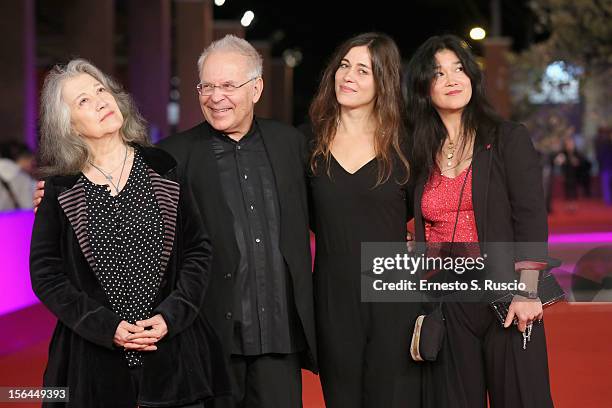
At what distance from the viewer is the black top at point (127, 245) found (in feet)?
11.2

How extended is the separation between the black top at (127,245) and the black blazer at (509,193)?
1.21 metres

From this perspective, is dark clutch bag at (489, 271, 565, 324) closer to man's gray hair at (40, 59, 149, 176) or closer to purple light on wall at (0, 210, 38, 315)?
man's gray hair at (40, 59, 149, 176)

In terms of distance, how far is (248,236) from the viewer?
390 cm

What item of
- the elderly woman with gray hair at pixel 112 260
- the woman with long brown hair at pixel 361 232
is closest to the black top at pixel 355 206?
the woman with long brown hair at pixel 361 232

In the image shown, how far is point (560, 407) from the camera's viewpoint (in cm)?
539

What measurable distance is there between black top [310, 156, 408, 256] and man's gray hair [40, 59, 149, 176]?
0.84m

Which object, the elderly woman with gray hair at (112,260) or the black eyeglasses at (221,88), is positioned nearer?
the elderly woman with gray hair at (112,260)

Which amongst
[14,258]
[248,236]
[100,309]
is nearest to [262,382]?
[248,236]

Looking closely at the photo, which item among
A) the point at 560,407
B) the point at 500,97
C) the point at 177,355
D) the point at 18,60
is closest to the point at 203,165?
the point at 177,355

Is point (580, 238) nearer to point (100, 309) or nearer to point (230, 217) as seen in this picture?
point (230, 217)

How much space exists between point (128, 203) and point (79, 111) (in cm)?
35

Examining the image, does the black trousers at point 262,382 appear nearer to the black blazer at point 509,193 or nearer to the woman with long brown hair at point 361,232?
the woman with long brown hair at point 361,232

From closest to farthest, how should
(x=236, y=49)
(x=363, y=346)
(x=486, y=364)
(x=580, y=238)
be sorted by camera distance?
(x=486, y=364)
(x=236, y=49)
(x=363, y=346)
(x=580, y=238)

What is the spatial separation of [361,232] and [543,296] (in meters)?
0.73
